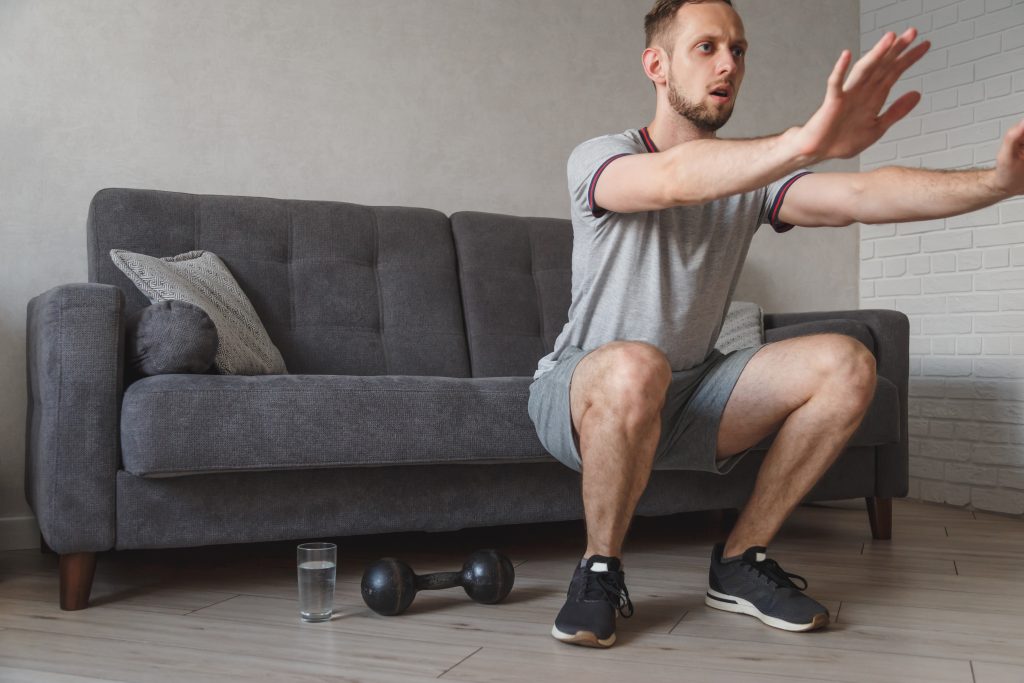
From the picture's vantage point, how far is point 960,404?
10.7ft

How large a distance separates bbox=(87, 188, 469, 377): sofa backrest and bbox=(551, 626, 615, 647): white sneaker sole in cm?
115

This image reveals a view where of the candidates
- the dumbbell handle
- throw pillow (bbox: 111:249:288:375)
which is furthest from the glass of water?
throw pillow (bbox: 111:249:288:375)

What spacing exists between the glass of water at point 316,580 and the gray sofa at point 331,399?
223 mm

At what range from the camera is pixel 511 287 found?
2.79 metres

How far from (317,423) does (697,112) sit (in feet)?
3.08

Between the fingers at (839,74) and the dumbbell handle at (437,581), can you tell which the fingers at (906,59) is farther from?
the dumbbell handle at (437,581)

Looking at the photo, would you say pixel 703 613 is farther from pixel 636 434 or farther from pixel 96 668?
pixel 96 668

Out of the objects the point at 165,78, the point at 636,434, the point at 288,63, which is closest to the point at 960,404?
the point at 636,434

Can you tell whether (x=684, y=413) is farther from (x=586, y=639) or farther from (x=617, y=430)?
(x=586, y=639)

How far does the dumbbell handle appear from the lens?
1743mm

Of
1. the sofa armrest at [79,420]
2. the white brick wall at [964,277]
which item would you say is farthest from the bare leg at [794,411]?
the white brick wall at [964,277]

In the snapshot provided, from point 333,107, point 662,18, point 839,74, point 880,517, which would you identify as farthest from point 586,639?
point 333,107

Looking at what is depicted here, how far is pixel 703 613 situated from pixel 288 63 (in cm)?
202

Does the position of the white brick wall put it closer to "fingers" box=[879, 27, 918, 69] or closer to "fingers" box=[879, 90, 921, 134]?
"fingers" box=[879, 90, 921, 134]
